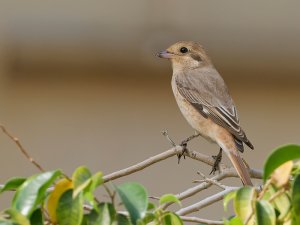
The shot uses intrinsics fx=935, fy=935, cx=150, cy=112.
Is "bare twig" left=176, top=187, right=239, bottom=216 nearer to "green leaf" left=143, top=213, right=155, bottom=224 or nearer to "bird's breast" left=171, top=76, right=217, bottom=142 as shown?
"green leaf" left=143, top=213, right=155, bottom=224

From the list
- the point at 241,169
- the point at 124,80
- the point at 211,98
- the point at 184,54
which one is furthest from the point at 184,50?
the point at 241,169

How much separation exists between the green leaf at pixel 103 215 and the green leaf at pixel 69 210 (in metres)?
0.04

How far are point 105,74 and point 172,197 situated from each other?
17.1 ft

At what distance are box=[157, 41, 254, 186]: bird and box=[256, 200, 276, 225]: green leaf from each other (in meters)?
2.09

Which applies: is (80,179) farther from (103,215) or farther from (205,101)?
(205,101)

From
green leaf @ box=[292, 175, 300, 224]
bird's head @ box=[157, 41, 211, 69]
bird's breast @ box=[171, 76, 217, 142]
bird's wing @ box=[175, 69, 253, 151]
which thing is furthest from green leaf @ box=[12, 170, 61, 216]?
Result: bird's head @ box=[157, 41, 211, 69]

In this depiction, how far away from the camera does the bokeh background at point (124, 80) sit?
721 centimetres

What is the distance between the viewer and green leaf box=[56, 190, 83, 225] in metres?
2.12

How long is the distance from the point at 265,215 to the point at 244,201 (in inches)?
4.9

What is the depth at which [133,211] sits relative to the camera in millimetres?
2096

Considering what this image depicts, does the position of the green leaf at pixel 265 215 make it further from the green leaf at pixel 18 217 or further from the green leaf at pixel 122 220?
the green leaf at pixel 18 217

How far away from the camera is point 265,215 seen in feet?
6.79

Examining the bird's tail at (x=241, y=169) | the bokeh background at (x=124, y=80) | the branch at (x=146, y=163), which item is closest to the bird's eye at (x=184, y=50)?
the bokeh background at (x=124, y=80)

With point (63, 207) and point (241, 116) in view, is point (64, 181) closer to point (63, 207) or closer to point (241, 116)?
point (63, 207)
